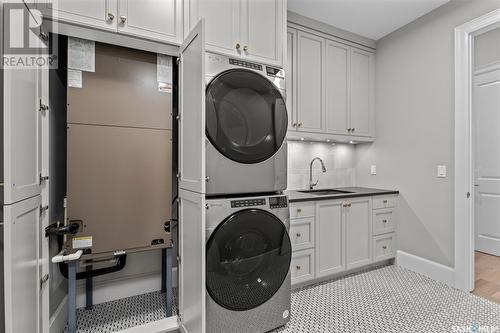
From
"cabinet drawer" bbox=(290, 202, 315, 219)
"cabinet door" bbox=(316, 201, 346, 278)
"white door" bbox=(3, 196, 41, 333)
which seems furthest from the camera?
"cabinet door" bbox=(316, 201, 346, 278)

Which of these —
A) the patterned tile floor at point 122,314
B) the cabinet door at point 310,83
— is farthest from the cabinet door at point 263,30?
the patterned tile floor at point 122,314

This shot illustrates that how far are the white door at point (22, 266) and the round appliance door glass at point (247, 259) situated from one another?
2.74ft

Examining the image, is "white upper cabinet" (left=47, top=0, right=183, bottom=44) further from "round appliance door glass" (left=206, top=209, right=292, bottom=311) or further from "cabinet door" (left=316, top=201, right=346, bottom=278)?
"cabinet door" (left=316, top=201, right=346, bottom=278)

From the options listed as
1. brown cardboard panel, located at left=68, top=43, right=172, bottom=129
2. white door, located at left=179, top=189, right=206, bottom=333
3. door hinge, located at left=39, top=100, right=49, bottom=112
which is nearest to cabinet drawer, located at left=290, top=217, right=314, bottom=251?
white door, located at left=179, top=189, right=206, bottom=333

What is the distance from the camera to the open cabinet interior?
1.70m

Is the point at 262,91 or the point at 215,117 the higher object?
the point at 262,91

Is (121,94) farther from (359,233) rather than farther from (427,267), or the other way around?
(427,267)

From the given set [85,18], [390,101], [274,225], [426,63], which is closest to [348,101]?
[390,101]

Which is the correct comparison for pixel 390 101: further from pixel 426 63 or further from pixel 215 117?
pixel 215 117

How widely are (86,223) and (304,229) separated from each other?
175cm

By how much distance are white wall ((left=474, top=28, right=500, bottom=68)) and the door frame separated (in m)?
1.31

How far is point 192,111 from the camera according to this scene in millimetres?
1476

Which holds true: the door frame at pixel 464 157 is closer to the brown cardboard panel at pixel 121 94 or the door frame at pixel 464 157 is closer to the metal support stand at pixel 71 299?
the brown cardboard panel at pixel 121 94

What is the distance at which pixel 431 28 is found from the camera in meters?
2.62
